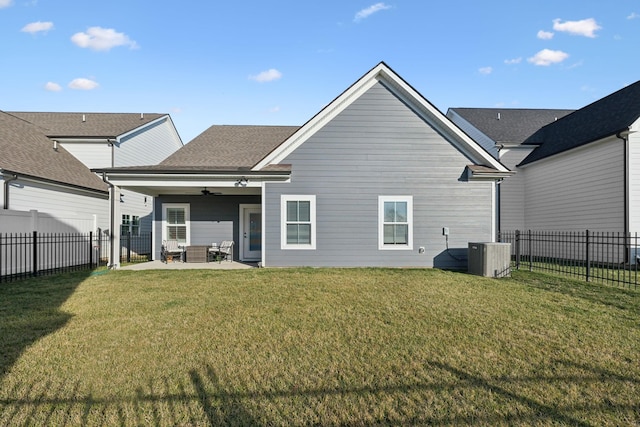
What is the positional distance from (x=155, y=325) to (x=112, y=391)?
2.10 meters

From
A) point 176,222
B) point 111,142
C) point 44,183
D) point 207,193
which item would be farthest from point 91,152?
point 207,193

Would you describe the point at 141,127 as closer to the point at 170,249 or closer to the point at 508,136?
the point at 170,249

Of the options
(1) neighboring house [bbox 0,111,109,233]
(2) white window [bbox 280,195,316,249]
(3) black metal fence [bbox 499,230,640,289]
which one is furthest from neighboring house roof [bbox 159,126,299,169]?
(3) black metal fence [bbox 499,230,640,289]

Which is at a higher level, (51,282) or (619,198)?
(619,198)

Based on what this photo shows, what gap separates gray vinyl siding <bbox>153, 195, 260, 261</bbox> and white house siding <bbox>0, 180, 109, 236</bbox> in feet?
8.74

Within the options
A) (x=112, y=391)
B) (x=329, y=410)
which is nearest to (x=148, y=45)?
(x=112, y=391)

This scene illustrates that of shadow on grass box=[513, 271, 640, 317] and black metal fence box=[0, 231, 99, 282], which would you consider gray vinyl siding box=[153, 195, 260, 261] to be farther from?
shadow on grass box=[513, 271, 640, 317]

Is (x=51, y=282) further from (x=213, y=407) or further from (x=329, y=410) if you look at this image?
(x=329, y=410)

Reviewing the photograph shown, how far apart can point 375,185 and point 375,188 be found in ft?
0.34

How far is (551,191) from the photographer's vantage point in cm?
1647

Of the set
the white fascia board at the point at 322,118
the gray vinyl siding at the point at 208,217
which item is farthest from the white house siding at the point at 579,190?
the gray vinyl siding at the point at 208,217

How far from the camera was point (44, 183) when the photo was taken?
13.5 m

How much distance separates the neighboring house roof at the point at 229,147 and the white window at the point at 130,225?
569 cm

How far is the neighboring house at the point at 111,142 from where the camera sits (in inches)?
715
